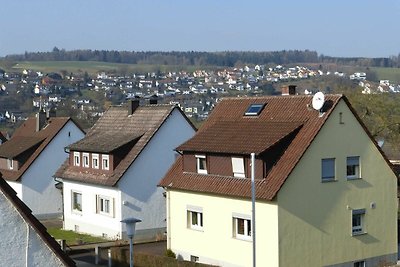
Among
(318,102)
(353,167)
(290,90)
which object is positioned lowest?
(353,167)

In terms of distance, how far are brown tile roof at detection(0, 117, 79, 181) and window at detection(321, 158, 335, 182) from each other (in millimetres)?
24876

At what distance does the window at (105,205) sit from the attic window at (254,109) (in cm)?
1132

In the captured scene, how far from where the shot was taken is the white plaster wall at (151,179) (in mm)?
39812

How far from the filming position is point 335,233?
29500mm

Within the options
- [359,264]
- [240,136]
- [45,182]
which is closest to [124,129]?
[45,182]

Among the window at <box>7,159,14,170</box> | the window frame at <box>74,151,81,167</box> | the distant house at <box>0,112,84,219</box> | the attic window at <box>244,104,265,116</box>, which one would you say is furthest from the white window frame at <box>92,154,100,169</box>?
the attic window at <box>244,104,265,116</box>

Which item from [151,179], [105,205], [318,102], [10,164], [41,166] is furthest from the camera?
[10,164]

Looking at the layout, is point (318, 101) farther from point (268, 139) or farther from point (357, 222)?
point (357, 222)

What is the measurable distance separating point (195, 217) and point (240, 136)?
4.19 meters

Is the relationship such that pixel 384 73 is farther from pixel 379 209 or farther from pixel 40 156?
pixel 379 209

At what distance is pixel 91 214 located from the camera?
42281 mm

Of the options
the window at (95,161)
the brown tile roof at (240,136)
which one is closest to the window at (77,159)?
the window at (95,161)

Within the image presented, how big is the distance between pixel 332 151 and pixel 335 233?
3242mm

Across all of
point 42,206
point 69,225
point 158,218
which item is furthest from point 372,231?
point 42,206
